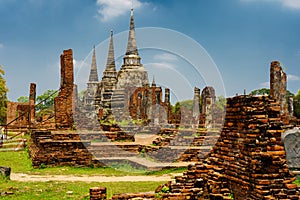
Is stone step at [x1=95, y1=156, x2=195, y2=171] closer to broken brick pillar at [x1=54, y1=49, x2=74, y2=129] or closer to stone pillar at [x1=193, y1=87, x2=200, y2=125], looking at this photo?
broken brick pillar at [x1=54, y1=49, x2=74, y2=129]

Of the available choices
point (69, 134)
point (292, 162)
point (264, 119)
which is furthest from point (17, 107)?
point (264, 119)

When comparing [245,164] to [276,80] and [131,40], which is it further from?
[131,40]

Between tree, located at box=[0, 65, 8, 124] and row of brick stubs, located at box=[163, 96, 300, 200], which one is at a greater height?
tree, located at box=[0, 65, 8, 124]

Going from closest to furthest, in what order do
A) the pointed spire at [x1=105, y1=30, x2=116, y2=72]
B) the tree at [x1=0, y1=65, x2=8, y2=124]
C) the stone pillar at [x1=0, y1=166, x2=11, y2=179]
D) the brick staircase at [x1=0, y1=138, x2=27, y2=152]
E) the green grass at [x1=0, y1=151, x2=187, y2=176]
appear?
the stone pillar at [x1=0, y1=166, x2=11, y2=179] → the green grass at [x1=0, y1=151, x2=187, y2=176] → the brick staircase at [x1=0, y1=138, x2=27, y2=152] → the tree at [x1=0, y1=65, x2=8, y2=124] → the pointed spire at [x1=105, y1=30, x2=116, y2=72]

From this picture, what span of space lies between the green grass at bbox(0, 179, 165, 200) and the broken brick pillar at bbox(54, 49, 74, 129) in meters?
6.14

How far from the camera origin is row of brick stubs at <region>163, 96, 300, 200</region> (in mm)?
4945

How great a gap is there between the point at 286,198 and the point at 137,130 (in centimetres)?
1484

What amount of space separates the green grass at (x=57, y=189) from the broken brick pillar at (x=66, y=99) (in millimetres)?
6140

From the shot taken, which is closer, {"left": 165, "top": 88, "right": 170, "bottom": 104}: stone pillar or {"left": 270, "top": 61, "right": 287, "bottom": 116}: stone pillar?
{"left": 270, "top": 61, "right": 287, "bottom": 116}: stone pillar

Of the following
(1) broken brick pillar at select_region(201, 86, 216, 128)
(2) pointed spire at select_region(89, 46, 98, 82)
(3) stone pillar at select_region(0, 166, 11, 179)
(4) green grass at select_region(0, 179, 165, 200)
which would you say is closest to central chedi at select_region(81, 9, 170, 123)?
(2) pointed spire at select_region(89, 46, 98, 82)

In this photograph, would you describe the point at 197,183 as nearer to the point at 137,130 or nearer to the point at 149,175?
the point at 149,175

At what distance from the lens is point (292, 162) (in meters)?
8.49

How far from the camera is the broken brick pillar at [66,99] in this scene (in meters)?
15.0

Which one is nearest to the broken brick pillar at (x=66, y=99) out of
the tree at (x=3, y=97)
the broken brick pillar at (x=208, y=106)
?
the broken brick pillar at (x=208, y=106)
